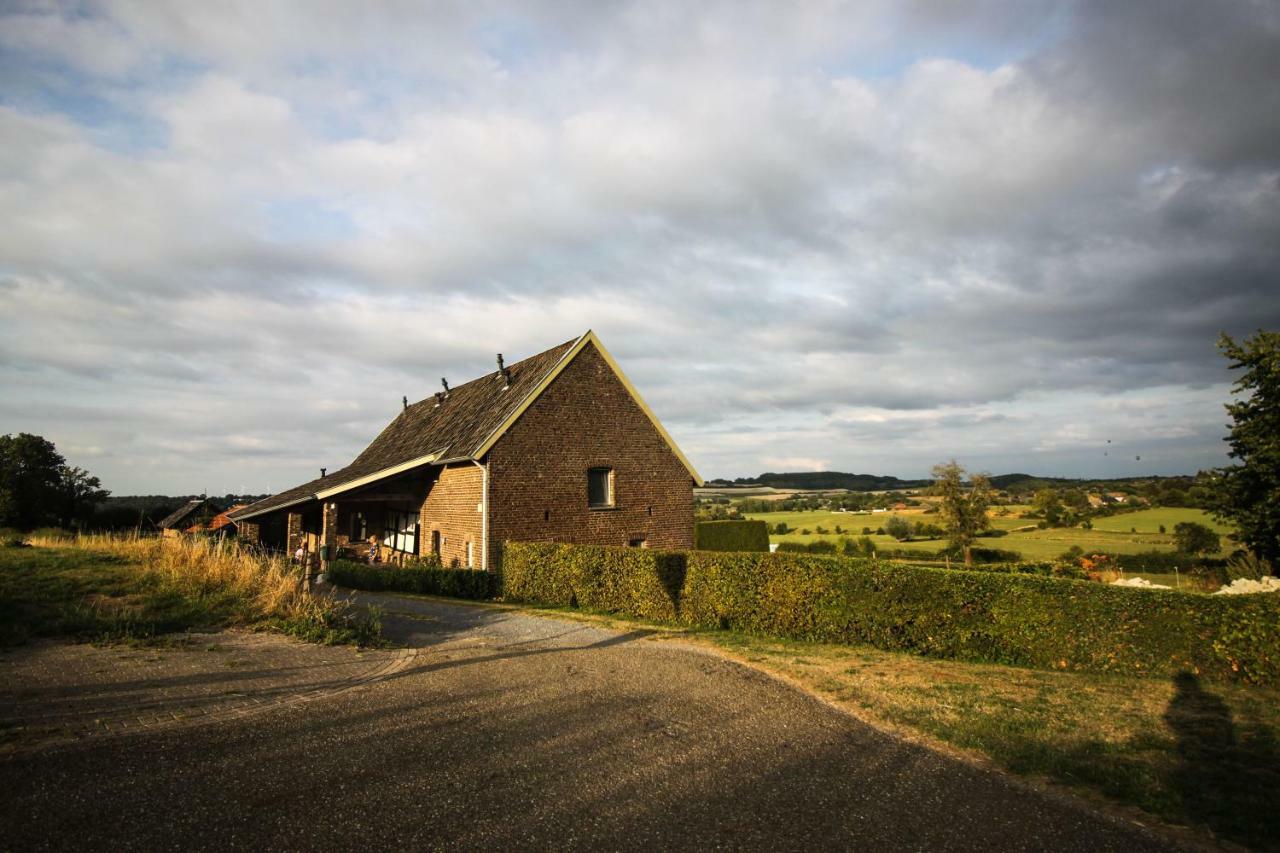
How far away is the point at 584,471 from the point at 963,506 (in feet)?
87.4

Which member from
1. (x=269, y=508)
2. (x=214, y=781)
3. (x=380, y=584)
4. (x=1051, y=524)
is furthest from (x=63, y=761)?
(x=1051, y=524)

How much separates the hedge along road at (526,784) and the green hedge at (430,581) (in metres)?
11.5

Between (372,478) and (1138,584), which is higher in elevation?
(372,478)

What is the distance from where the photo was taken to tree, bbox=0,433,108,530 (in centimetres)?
5159

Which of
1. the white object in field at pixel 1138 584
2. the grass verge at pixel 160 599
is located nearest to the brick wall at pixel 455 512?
the grass verge at pixel 160 599

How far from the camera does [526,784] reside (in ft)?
17.4

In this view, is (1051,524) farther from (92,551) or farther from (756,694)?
(92,551)

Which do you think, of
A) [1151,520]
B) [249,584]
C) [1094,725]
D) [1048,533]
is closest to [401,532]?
[249,584]

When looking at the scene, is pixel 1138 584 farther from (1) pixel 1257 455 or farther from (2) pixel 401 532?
(2) pixel 401 532

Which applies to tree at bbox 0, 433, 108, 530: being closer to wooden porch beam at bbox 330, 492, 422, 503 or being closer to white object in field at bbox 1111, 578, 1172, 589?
wooden porch beam at bbox 330, 492, 422, 503

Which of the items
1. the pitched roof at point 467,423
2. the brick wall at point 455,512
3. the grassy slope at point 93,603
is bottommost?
the grassy slope at point 93,603

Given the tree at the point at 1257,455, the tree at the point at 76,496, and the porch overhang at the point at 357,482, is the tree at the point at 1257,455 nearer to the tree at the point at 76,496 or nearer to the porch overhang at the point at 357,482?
the porch overhang at the point at 357,482

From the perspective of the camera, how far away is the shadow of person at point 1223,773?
4939mm

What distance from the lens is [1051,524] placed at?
2005 inches
